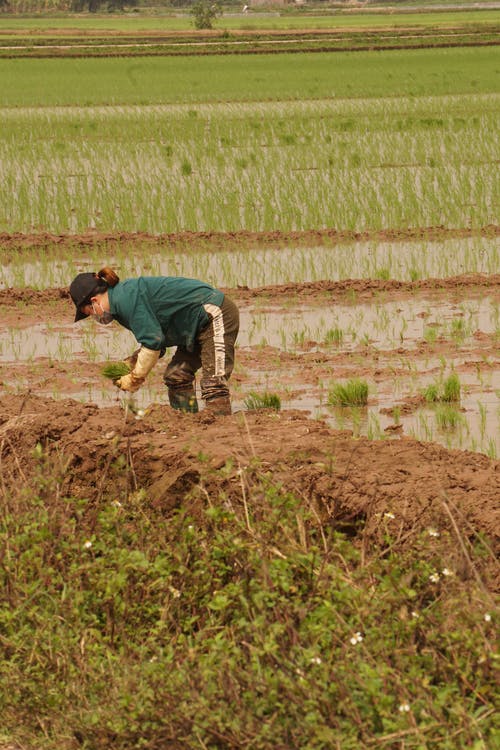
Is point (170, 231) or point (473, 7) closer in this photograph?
point (170, 231)

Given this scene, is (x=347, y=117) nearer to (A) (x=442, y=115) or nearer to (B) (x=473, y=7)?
(A) (x=442, y=115)

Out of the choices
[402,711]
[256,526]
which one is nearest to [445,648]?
[402,711]

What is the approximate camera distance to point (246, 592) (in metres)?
3.42

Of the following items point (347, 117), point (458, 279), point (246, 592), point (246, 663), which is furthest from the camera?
point (347, 117)

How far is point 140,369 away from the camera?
5254 mm

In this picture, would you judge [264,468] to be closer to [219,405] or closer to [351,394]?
[219,405]

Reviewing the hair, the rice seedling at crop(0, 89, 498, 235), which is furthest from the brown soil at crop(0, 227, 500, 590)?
the rice seedling at crop(0, 89, 498, 235)

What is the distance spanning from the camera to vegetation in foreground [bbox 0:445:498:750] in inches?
111

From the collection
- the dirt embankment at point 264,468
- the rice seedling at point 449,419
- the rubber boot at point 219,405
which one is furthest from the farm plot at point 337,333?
the dirt embankment at point 264,468

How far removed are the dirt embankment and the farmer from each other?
340mm

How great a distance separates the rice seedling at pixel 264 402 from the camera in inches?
233

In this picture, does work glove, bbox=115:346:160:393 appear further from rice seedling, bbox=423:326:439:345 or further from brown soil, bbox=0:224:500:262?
brown soil, bbox=0:224:500:262

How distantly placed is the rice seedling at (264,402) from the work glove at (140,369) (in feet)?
2.61

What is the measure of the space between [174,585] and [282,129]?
14.3m
